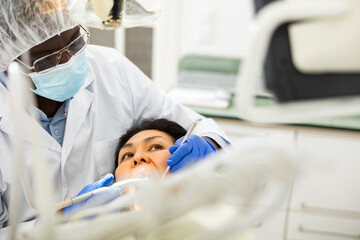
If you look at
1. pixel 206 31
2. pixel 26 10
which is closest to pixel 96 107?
pixel 26 10

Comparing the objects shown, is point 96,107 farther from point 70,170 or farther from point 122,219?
point 122,219

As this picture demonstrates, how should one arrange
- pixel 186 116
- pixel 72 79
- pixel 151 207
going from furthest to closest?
pixel 186 116 < pixel 72 79 < pixel 151 207

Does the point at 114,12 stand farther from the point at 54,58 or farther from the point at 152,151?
the point at 152,151

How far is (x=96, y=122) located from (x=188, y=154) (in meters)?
0.42

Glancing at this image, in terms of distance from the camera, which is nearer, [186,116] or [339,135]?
[186,116]

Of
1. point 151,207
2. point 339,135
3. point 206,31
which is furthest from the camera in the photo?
point 206,31

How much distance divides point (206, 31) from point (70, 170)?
4.99 ft

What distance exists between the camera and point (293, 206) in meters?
2.21

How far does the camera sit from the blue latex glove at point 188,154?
1.20 meters

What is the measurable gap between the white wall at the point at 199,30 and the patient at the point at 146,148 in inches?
46.5

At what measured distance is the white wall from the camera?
2545mm

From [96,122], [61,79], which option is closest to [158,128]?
[96,122]

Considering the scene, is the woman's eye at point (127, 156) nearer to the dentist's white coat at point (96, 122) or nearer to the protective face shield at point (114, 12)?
the dentist's white coat at point (96, 122)

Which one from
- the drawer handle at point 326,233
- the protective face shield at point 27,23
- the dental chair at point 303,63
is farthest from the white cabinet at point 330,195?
the dental chair at point 303,63
